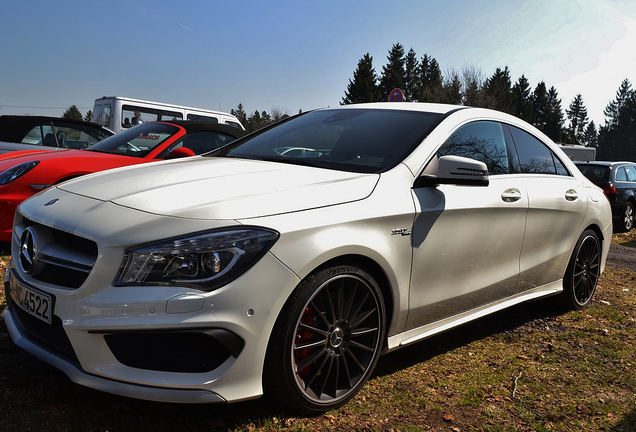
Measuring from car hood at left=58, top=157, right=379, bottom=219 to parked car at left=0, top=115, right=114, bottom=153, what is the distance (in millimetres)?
5330

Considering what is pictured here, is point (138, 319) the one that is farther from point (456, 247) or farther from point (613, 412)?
point (613, 412)

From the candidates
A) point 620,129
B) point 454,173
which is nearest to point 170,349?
point 454,173

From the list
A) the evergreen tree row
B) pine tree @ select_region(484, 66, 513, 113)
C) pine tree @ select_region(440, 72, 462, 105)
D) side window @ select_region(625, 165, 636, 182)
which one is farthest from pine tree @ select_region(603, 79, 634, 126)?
side window @ select_region(625, 165, 636, 182)

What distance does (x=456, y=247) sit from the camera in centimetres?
313

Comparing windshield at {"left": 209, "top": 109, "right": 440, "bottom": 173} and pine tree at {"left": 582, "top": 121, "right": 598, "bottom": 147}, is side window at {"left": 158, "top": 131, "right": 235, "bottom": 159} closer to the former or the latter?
windshield at {"left": 209, "top": 109, "right": 440, "bottom": 173}

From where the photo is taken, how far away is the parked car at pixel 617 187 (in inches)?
506

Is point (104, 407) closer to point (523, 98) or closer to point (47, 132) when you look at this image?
point (47, 132)

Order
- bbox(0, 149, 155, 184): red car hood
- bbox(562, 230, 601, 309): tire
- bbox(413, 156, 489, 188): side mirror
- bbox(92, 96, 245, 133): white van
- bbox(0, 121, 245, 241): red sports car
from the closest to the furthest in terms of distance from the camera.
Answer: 1. bbox(413, 156, 489, 188): side mirror
2. bbox(562, 230, 601, 309): tire
3. bbox(0, 121, 245, 241): red sports car
4. bbox(0, 149, 155, 184): red car hood
5. bbox(92, 96, 245, 133): white van

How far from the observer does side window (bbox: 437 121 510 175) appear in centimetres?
334

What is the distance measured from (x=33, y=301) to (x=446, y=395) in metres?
2.11

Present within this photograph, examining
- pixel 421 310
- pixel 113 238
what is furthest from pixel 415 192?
pixel 113 238

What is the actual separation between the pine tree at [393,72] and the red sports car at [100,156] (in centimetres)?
8090

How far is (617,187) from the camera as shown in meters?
13.0

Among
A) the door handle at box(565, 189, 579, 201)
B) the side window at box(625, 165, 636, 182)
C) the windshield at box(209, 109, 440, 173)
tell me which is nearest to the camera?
the windshield at box(209, 109, 440, 173)
